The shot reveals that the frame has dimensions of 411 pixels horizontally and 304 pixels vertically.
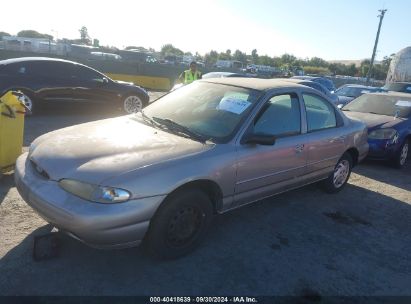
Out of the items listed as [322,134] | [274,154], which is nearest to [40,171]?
[274,154]

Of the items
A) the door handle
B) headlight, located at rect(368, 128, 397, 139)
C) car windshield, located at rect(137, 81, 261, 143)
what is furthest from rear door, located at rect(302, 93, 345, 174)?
headlight, located at rect(368, 128, 397, 139)

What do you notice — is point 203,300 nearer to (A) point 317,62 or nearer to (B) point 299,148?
(B) point 299,148

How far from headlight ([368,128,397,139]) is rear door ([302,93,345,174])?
8.00ft

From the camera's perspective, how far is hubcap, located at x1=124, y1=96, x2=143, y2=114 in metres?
10.5

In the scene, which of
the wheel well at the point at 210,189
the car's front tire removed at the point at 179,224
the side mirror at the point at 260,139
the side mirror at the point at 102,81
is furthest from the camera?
the side mirror at the point at 102,81

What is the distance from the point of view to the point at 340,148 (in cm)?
539

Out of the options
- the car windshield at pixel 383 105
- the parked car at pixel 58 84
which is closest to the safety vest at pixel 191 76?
the parked car at pixel 58 84

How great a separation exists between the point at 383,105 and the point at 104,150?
711 centimetres

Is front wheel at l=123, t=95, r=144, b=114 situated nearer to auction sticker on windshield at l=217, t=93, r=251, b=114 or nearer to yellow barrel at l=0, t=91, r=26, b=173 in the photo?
yellow barrel at l=0, t=91, r=26, b=173

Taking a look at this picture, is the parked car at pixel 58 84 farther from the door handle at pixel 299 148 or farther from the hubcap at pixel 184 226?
the hubcap at pixel 184 226

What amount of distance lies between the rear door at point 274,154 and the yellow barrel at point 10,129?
10.3ft

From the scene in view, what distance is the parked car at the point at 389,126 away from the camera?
745cm

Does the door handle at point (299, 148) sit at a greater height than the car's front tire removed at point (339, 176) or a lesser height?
greater

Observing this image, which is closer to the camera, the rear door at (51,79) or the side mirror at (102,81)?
the rear door at (51,79)
